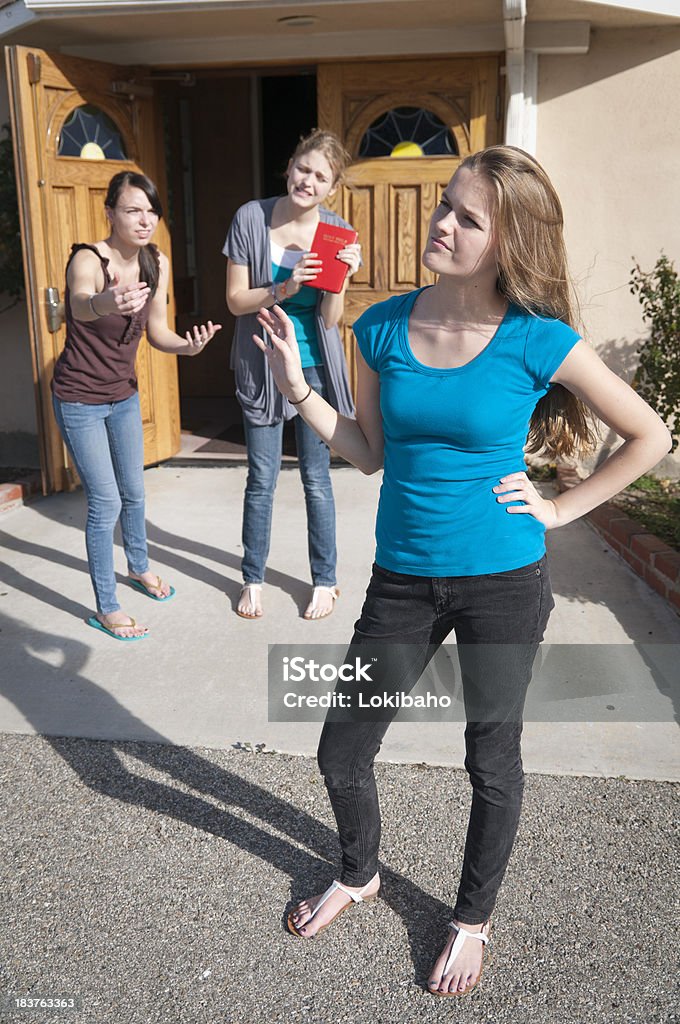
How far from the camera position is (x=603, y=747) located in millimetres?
3514

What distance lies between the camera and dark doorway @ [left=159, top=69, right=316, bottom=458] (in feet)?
33.6

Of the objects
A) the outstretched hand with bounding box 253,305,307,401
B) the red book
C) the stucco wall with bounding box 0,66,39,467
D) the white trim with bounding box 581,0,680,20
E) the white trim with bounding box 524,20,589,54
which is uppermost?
the white trim with bounding box 581,0,680,20

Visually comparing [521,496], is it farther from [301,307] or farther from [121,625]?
[121,625]

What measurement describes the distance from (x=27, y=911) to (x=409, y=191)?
503cm

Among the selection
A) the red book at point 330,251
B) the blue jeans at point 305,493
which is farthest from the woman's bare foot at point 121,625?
the red book at point 330,251

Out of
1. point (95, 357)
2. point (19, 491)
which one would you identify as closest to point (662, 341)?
point (95, 357)

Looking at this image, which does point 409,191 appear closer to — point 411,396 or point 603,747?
point 603,747

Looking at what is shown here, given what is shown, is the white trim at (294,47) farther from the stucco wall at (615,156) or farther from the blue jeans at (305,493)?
the blue jeans at (305,493)

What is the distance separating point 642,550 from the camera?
507cm

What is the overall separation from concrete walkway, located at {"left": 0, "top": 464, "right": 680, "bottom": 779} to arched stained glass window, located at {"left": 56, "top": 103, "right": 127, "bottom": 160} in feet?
7.36

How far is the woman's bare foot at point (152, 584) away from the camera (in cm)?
482

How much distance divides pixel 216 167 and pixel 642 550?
7.02 metres

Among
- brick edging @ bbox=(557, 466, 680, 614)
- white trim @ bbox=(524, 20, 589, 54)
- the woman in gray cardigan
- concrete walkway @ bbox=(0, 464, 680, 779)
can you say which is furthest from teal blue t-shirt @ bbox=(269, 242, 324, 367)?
white trim @ bbox=(524, 20, 589, 54)

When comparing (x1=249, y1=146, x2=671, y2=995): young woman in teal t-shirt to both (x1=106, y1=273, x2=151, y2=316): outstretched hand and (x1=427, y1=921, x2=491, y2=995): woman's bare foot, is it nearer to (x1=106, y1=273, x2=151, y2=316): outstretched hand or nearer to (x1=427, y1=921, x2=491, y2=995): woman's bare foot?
(x1=427, y1=921, x2=491, y2=995): woman's bare foot
